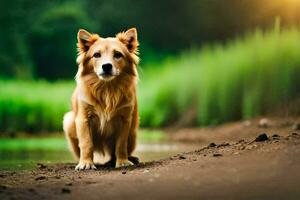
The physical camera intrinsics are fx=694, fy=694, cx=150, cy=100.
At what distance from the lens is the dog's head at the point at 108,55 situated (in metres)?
6.25

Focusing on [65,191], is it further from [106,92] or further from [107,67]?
[106,92]

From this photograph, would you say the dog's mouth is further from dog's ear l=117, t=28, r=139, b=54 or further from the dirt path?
the dirt path

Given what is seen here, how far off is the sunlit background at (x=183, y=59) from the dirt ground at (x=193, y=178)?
23.8 feet

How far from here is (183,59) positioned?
1734 cm

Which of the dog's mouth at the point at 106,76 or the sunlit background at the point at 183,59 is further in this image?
the sunlit background at the point at 183,59

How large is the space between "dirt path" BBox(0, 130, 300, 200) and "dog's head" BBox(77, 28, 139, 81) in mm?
931

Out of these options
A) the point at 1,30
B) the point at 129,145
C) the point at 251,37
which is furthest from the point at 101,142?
the point at 1,30

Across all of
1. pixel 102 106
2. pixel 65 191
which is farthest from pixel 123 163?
pixel 65 191

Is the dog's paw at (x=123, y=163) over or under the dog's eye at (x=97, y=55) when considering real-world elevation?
under

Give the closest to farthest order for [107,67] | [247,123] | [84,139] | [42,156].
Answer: [107,67] → [84,139] → [42,156] → [247,123]

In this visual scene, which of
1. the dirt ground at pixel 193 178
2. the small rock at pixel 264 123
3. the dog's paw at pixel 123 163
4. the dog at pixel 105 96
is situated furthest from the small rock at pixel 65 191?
the small rock at pixel 264 123

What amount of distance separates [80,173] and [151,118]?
10656 millimetres

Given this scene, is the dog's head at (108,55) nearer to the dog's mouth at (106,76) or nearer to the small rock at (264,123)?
the dog's mouth at (106,76)

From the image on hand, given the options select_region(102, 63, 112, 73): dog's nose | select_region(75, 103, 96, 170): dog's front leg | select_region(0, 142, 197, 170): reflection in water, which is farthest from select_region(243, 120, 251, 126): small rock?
select_region(102, 63, 112, 73): dog's nose
